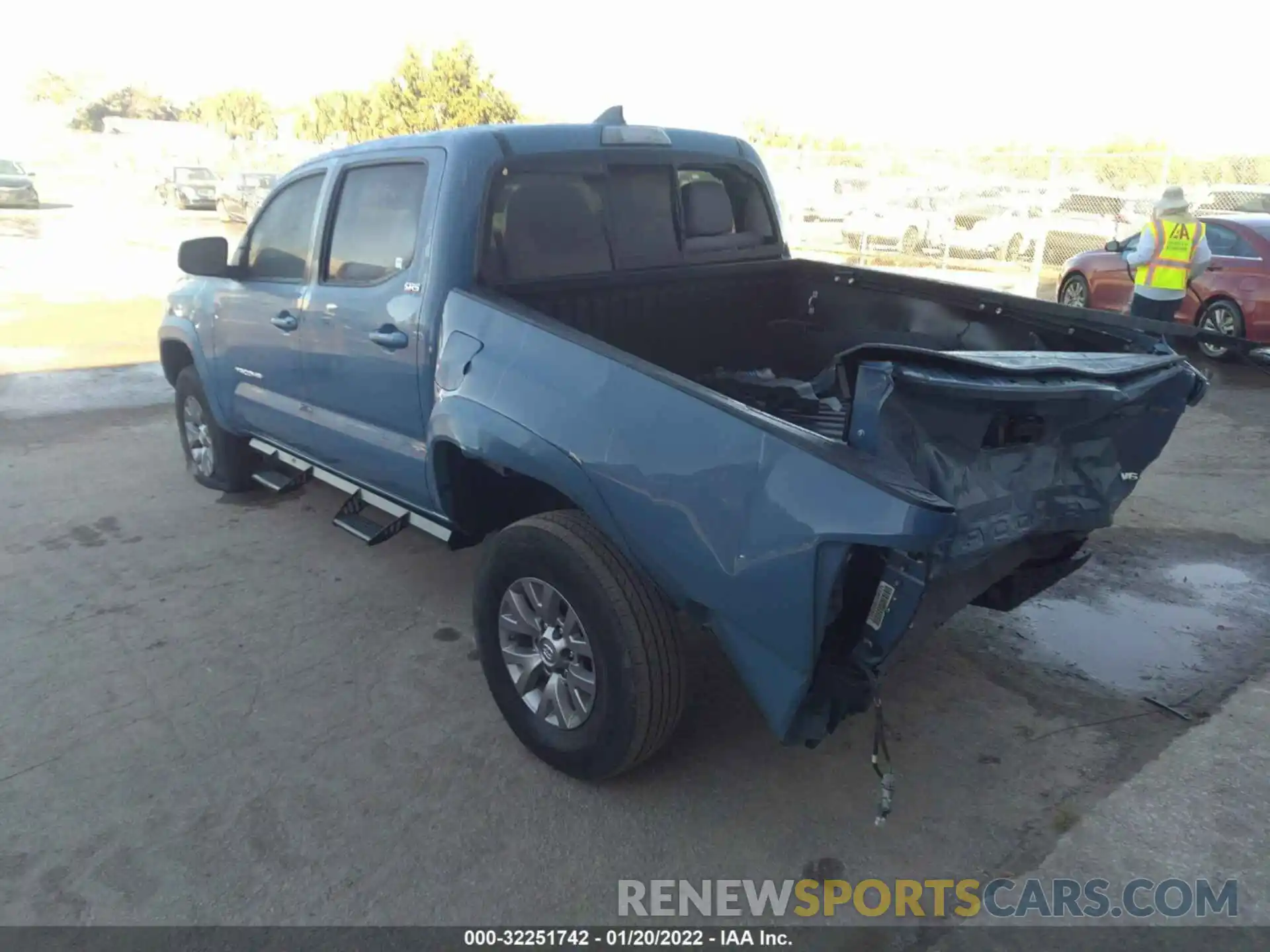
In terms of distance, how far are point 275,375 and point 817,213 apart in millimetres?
17441

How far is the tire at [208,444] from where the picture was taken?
5.43 metres

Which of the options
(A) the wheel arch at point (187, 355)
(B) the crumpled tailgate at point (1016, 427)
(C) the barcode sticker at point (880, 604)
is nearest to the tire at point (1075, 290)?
(B) the crumpled tailgate at point (1016, 427)

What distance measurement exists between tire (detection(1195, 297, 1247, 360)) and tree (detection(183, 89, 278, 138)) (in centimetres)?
5103

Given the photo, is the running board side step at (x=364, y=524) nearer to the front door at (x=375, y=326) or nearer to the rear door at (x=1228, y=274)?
the front door at (x=375, y=326)

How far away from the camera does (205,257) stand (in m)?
4.67

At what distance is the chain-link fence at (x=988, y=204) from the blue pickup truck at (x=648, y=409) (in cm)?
1122

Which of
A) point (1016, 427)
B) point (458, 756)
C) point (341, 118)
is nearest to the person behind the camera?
point (1016, 427)

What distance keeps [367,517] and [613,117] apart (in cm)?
212

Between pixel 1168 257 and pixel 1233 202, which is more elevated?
pixel 1233 202

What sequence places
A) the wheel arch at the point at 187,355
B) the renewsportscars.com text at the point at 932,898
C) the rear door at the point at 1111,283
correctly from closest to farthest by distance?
the renewsportscars.com text at the point at 932,898, the wheel arch at the point at 187,355, the rear door at the point at 1111,283

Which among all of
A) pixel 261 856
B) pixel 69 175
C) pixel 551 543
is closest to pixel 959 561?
pixel 551 543

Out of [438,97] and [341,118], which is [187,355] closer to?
[438,97]

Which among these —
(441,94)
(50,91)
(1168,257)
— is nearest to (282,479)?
(1168,257)

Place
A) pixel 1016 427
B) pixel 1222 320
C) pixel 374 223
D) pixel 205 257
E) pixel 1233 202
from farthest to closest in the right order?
pixel 1233 202, pixel 1222 320, pixel 205 257, pixel 374 223, pixel 1016 427
